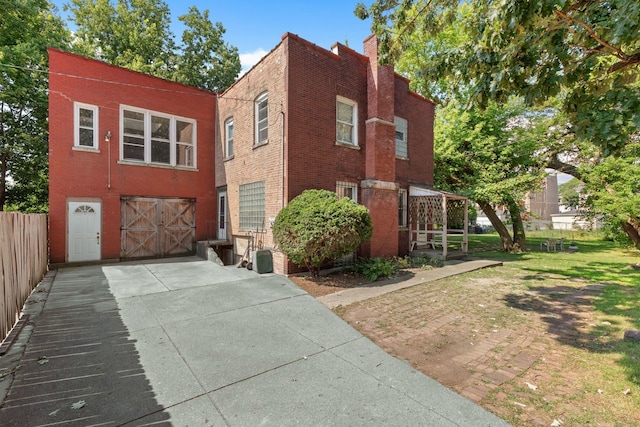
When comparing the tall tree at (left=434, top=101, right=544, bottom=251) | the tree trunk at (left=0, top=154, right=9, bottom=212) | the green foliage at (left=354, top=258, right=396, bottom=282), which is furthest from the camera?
the tall tree at (left=434, top=101, right=544, bottom=251)

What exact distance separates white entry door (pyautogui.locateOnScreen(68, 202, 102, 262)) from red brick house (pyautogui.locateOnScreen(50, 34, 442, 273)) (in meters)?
0.04

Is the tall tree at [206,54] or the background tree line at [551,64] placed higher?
the tall tree at [206,54]

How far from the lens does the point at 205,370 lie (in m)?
3.75

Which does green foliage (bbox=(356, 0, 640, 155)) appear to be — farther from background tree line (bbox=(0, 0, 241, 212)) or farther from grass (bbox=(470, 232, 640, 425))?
background tree line (bbox=(0, 0, 241, 212))

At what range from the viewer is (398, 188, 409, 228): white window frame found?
41.9 ft

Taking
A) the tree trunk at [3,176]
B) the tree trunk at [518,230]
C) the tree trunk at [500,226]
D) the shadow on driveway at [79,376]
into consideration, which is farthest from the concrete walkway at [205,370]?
the tree trunk at [518,230]

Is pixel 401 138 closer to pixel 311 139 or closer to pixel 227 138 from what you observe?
pixel 311 139

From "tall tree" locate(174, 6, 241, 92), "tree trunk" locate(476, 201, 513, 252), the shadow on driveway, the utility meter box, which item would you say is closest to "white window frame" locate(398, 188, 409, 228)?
the utility meter box

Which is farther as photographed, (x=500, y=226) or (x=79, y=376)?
(x=500, y=226)

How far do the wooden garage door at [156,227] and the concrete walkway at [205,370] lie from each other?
16.1 feet

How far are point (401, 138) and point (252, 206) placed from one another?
24.0ft

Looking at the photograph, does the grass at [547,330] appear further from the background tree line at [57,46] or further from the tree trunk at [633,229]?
the background tree line at [57,46]

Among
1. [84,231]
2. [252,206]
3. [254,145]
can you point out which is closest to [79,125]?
[84,231]

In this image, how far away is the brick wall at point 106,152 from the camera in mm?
9984
